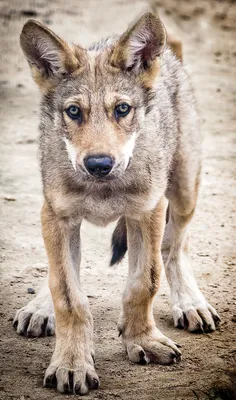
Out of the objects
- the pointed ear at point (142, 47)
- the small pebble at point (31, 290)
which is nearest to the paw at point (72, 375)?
the small pebble at point (31, 290)

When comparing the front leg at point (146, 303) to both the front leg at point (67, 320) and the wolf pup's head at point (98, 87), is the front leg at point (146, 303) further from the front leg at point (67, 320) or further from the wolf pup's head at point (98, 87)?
the wolf pup's head at point (98, 87)

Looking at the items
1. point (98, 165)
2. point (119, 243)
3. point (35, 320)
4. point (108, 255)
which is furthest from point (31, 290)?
point (98, 165)

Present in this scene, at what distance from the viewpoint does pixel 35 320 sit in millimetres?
5719

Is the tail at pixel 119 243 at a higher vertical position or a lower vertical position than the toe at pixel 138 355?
higher

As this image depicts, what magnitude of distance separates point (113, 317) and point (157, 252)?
0.91m

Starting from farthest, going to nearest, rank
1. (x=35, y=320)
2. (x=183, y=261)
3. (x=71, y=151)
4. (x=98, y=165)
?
(x=183, y=261)
(x=35, y=320)
(x=71, y=151)
(x=98, y=165)

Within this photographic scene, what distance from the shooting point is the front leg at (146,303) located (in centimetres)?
526

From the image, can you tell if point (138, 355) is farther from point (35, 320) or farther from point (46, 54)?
point (46, 54)

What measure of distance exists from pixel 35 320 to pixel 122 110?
1.72 metres

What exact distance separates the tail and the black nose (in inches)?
64.5

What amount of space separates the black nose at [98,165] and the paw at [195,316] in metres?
1.69

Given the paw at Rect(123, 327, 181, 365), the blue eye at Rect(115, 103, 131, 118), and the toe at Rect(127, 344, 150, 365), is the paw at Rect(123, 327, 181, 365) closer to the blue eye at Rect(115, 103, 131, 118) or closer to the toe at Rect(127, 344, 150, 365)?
the toe at Rect(127, 344, 150, 365)

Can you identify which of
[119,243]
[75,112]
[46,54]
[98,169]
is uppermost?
[46,54]

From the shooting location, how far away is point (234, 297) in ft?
20.9
